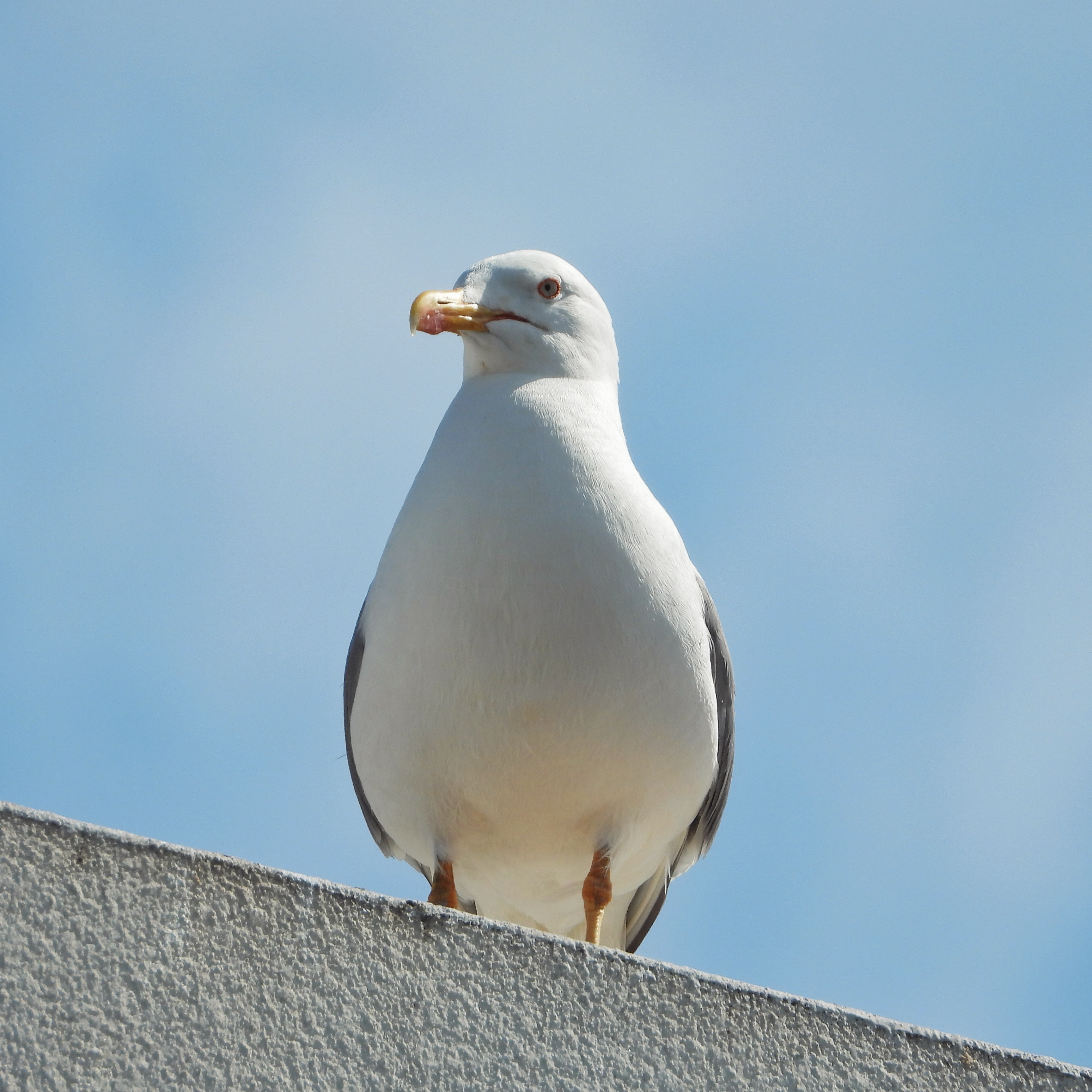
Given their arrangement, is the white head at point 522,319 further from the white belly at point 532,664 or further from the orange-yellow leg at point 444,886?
the orange-yellow leg at point 444,886

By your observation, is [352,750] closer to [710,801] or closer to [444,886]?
[444,886]

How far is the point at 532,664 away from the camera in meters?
4.57

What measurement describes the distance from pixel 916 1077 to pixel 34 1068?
192 cm

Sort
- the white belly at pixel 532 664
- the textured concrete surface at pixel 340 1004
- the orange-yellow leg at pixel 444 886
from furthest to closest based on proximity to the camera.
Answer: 1. the orange-yellow leg at pixel 444 886
2. the white belly at pixel 532 664
3. the textured concrete surface at pixel 340 1004

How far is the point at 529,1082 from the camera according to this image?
2.83 meters

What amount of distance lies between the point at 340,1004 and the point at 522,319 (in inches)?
141

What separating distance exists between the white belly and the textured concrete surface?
1.65 metres

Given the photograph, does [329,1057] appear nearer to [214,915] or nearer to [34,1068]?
[214,915]

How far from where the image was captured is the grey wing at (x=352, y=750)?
5359 mm

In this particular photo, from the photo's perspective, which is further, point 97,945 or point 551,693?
point 551,693

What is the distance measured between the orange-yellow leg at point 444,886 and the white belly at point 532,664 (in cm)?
7

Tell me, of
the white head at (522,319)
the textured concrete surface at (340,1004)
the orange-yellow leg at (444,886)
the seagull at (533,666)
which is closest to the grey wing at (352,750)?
the seagull at (533,666)

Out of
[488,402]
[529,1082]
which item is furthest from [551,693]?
[529,1082]

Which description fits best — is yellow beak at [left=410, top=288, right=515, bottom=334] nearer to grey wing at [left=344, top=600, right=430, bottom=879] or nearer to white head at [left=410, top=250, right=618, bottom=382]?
white head at [left=410, top=250, right=618, bottom=382]
